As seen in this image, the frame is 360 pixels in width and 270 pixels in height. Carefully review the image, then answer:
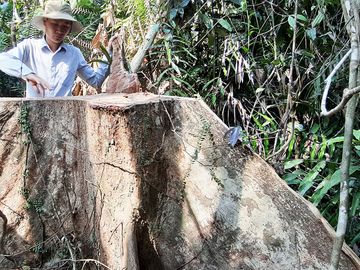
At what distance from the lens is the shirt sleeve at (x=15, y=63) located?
8.27 feet

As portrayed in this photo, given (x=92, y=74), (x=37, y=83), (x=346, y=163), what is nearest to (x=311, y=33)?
(x=92, y=74)

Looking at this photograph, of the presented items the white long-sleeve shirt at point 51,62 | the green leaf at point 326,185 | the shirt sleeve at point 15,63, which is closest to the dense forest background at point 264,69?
the green leaf at point 326,185

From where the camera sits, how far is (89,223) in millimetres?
2354

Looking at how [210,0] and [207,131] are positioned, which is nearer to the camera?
[207,131]

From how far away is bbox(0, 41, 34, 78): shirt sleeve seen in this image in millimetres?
2520

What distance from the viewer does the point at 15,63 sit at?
2646 mm

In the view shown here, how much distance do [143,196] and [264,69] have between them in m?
2.05

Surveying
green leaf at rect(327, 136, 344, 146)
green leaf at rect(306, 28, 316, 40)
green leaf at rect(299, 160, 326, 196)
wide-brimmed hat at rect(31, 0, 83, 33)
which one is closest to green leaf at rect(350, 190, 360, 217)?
green leaf at rect(299, 160, 326, 196)

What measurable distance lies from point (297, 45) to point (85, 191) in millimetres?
2126

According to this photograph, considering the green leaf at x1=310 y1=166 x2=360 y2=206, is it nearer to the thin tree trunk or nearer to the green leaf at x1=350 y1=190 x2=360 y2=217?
the green leaf at x1=350 y1=190 x2=360 y2=217

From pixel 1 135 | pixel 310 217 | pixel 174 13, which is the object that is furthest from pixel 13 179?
pixel 174 13

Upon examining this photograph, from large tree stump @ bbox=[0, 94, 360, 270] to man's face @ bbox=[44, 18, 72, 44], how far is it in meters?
0.74

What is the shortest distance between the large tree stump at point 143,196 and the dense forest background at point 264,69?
34.8 inches

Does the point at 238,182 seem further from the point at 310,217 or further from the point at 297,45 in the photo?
the point at 297,45
